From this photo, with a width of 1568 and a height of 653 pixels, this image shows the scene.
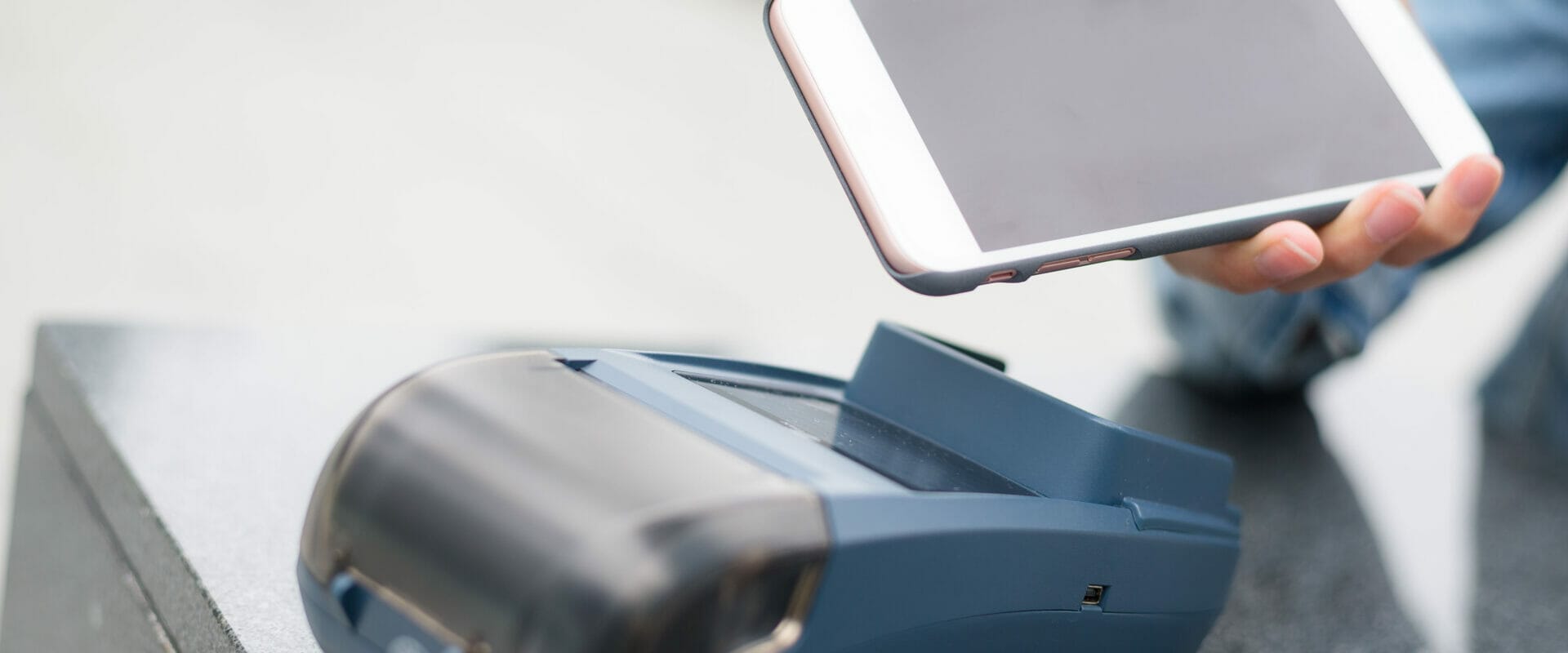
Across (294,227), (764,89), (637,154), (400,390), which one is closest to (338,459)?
(400,390)

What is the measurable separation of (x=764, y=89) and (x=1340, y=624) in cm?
248

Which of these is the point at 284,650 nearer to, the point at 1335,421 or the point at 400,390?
the point at 400,390

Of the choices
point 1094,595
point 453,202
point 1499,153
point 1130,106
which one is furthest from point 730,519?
point 453,202

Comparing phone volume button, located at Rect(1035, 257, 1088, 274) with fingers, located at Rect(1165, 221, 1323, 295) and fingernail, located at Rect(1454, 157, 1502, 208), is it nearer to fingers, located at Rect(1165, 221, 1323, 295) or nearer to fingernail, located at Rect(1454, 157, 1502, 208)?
fingers, located at Rect(1165, 221, 1323, 295)

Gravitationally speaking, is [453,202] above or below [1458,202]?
below

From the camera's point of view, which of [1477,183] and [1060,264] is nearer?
[1060,264]

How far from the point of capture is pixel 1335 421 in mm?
798

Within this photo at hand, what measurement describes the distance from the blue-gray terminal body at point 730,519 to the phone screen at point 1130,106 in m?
0.07

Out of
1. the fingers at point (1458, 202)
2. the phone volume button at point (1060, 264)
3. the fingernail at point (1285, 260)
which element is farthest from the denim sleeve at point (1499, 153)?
the phone volume button at point (1060, 264)

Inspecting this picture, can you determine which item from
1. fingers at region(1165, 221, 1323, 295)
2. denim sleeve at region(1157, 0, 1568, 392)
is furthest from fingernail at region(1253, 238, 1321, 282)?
denim sleeve at region(1157, 0, 1568, 392)

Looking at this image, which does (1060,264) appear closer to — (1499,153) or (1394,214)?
(1394,214)

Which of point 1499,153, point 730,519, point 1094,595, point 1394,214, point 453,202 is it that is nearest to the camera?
point 730,519

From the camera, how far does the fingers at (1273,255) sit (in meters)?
0.47

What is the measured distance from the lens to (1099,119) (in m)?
0.45
